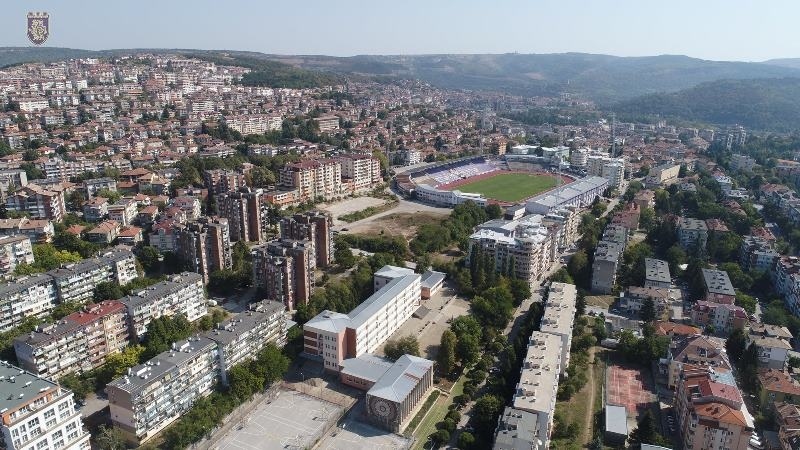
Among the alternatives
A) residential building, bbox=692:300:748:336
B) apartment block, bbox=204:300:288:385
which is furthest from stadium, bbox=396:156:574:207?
apartment block, bbox=204:300:288:385

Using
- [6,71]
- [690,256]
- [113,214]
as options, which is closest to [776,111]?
[690,256]

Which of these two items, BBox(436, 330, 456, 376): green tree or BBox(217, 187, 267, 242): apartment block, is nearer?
BBox(436, 330, 456, 376): green tree

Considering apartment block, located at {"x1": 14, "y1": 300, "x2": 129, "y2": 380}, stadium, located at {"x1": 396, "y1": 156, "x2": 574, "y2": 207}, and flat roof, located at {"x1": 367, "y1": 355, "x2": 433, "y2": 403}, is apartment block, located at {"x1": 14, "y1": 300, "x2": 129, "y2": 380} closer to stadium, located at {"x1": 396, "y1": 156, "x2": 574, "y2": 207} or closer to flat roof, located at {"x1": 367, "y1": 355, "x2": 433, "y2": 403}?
flat roof, located at {"x1": 367, "y1": 355, "x2": 433, "y2": 403}

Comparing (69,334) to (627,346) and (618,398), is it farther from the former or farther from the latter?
(627,346)

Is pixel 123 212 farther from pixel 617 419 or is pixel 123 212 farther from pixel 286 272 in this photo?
pixel 617 419

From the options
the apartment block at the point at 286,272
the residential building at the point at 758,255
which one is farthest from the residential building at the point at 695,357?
the apartment block at the point at 286,272

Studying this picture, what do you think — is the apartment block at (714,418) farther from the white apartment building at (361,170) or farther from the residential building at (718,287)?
the white apartment building at (361,170)

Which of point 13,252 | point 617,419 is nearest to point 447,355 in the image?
point 617,419

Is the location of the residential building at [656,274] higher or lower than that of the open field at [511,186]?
higher
